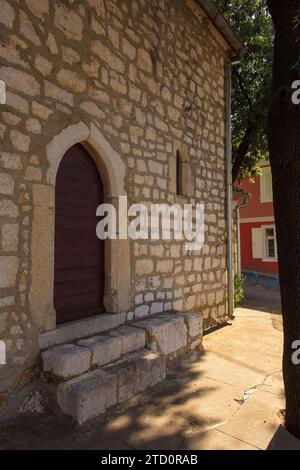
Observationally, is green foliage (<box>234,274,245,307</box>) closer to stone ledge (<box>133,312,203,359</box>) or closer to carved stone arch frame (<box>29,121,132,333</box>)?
stone ledge (<box>133,312,203,359</box>)

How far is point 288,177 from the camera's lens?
2.37 meters

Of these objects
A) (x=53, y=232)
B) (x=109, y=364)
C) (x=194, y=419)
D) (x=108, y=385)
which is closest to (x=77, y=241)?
(x=53, y=232)

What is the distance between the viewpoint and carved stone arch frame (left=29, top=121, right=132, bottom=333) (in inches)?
107

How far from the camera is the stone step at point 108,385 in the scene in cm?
246

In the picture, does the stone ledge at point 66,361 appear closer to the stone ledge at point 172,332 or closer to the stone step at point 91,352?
the stone step at point 91,352

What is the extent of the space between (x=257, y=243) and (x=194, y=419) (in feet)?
43.3

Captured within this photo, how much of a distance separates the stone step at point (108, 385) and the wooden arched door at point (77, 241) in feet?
2.04

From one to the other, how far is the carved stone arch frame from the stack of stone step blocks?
0.31 meters

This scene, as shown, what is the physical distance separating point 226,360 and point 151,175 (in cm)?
238

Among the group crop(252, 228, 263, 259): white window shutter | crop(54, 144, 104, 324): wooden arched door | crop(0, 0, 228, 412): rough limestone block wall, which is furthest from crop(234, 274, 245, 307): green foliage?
crop(252, 228, 263, 259): white window shutter
